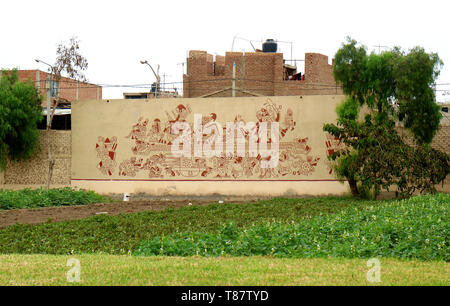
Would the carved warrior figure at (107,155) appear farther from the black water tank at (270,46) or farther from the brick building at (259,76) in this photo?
the black water tank at (270,46)

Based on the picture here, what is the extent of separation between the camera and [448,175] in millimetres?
23312

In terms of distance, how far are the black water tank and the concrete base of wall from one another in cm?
2044

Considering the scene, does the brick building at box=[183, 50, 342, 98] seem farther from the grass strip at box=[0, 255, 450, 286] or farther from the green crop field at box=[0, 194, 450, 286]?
the grass strip at box=[0, 255, 450, 286]

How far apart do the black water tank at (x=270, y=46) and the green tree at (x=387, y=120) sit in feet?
67.2

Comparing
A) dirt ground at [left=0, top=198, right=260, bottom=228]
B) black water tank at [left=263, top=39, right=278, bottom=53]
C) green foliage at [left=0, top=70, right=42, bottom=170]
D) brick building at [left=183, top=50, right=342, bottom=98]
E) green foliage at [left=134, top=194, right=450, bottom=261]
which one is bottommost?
dirt ground at [left=0, top=198, right=260, bottom=228]

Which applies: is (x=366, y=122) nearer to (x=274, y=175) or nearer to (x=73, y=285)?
(x=274, y=175)

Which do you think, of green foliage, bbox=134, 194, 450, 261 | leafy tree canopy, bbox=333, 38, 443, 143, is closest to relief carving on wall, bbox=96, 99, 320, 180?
leafy tree canopy, bbox=333, 38, 443, 143

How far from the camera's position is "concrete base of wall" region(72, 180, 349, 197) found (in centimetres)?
2417

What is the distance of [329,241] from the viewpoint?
10859 mm

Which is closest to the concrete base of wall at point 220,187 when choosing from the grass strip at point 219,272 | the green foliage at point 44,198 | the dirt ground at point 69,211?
the green foliage at point 44,198

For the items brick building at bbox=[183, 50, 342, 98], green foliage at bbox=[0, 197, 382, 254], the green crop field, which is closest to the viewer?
the green crop field

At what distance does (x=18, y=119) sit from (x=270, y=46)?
71.1ft

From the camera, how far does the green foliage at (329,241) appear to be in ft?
31.7

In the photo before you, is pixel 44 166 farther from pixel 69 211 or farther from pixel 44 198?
pixel 69 211
